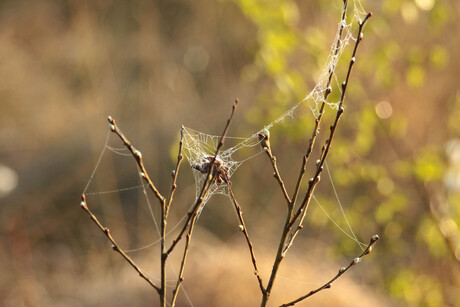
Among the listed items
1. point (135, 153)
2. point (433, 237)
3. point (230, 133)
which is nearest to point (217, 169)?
point (135, 153)

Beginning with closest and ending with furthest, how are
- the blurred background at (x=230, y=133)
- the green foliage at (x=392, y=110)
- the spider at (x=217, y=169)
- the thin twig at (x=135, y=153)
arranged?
the thin twig at (x=135, y=153)
the spider at (x=217, y=169)
the green foliage at (x=392, y=110)
the blurred background at (x=230, y=133)

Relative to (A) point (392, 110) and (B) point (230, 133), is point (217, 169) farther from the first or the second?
(B) point (230, 133)

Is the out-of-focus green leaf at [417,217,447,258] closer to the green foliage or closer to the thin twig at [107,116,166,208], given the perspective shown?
the green foliage

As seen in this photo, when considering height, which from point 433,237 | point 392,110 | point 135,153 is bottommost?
point 135,153

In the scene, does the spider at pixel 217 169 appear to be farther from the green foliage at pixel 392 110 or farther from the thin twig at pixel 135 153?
the green foliage at pixel 392 110

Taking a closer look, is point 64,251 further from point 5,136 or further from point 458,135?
point 458,135

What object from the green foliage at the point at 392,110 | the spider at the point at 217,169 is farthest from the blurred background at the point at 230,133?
the spider at the point at 217,169

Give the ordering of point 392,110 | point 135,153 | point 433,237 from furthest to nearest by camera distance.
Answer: point 392,110 → point 433,237 → point 135,153

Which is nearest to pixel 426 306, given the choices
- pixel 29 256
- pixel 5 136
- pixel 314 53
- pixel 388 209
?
pixel 388 209
